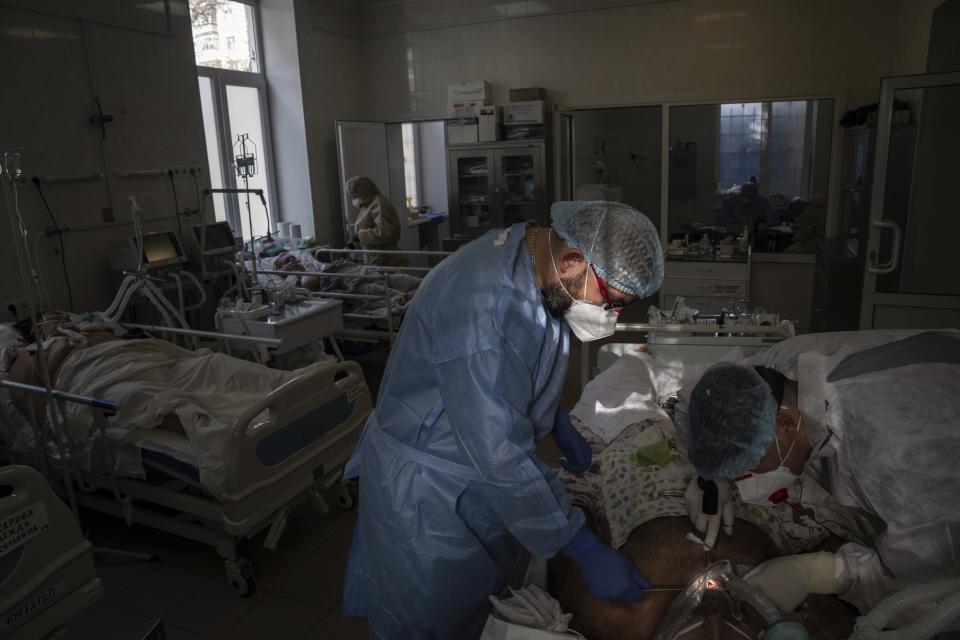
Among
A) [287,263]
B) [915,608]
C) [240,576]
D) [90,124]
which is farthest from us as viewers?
[287,263]

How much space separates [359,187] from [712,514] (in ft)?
16.0

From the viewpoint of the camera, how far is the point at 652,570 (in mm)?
1620

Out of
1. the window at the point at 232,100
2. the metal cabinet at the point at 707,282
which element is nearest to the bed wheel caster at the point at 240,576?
the window at the point at 232,100

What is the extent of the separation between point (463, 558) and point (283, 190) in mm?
5686

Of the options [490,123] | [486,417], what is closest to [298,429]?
[486,417]

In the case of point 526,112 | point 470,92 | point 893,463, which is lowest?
point 893,463

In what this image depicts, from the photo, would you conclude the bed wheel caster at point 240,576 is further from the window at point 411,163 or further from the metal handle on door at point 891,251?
the window at point 411,163

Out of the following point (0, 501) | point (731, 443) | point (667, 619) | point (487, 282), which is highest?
point (487, 282)

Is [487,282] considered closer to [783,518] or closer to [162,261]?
[783,518]

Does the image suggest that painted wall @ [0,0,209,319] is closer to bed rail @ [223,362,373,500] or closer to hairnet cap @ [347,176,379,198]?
hairnet cap @ [347,176,379,198]

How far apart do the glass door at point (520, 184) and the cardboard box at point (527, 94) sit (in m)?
0.48

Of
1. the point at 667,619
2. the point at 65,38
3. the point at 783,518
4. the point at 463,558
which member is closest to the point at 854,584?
the point at 783,518

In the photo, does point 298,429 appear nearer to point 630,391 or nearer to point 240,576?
point 240,576

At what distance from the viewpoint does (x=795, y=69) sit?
214 inches
